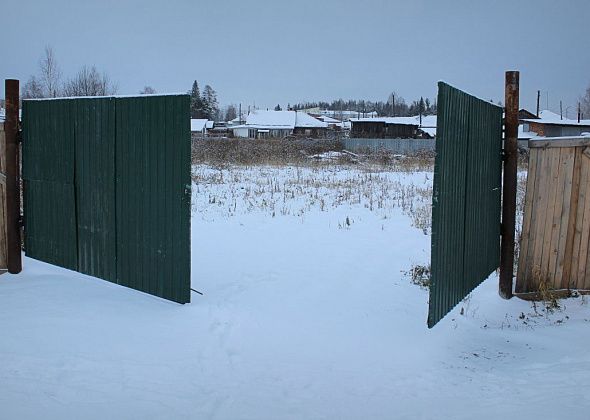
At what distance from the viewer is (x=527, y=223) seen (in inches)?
237

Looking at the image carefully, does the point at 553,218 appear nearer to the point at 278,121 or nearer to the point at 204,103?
the point at 278,121

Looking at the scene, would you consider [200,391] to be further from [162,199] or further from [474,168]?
[474,168]

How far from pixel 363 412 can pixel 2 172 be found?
5.30 m

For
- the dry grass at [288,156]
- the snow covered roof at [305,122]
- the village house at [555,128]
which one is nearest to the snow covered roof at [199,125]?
the snow covered roof at [305,122]

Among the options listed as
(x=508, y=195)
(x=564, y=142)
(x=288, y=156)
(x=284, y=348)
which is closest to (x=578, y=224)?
(x=508, y=195)

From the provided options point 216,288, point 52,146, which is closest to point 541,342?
point 216,288

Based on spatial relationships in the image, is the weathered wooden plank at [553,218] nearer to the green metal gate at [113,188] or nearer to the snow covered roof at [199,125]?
the green metal gate at [113,188]

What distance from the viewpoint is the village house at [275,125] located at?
255 ft

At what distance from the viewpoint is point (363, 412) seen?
12.0 feet

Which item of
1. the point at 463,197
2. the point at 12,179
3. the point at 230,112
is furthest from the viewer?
the point at 230,112

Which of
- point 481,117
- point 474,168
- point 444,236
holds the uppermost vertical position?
point 481,117

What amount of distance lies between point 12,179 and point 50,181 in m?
0.43

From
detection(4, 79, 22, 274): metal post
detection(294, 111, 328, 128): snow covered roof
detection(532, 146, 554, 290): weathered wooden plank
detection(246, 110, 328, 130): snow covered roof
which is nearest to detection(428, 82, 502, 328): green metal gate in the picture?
detection(532, 146, 554, 290): weathered wooden plank

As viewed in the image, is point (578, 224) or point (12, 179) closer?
point (578, 224)
